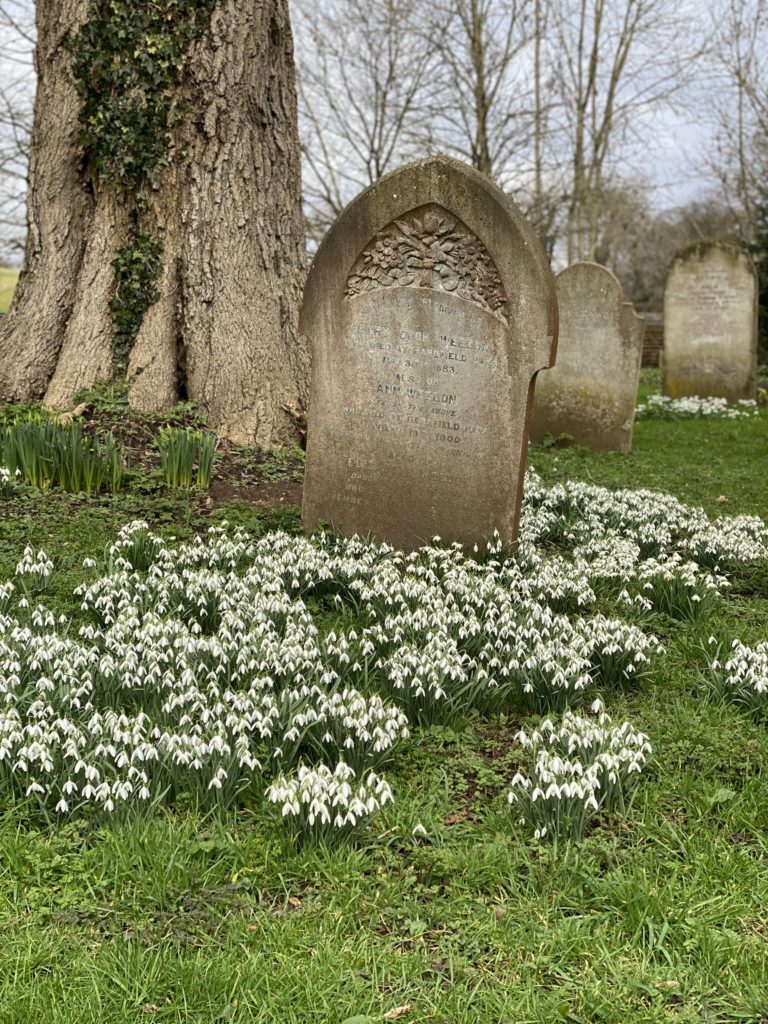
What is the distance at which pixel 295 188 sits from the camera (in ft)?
28.3

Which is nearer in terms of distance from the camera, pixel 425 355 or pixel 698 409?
pixel 425 355

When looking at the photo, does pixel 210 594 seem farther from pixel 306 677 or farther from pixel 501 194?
pixel 501 194

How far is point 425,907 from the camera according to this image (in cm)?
269

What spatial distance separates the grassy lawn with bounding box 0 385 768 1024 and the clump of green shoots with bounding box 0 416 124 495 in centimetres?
393

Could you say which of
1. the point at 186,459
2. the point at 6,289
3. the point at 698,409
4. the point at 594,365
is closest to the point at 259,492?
the point at 186,459

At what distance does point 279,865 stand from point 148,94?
22.9ft

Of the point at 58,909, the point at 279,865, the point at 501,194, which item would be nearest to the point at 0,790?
the point at 58,909

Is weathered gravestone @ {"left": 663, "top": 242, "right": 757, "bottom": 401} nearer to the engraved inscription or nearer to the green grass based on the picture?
the engraved inscription

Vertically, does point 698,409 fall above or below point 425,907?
above

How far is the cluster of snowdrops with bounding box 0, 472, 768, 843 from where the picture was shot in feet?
10.0

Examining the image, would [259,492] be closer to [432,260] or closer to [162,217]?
[432,260]

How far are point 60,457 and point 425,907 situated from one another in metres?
4.87

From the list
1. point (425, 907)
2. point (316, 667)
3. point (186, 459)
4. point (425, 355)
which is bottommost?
point (425, 907)

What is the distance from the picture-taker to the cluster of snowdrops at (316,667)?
3061 mm
